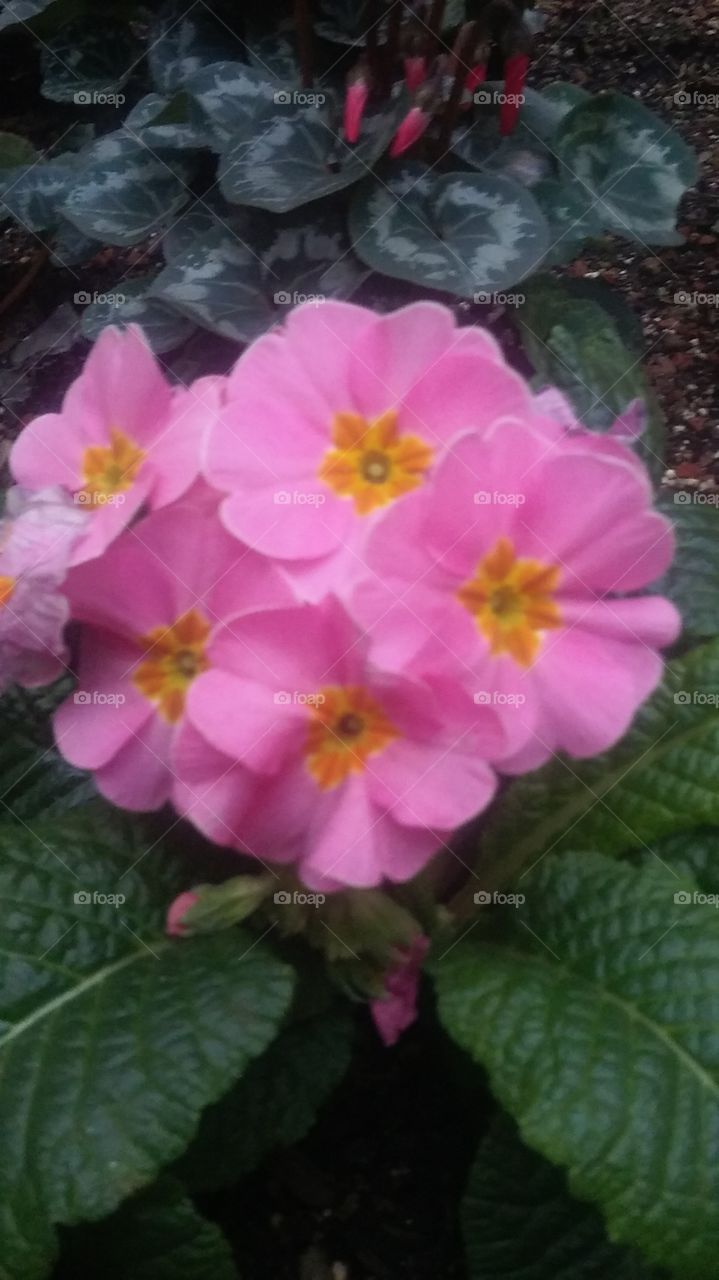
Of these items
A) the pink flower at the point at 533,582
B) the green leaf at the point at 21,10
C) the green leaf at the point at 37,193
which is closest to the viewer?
the pink flower at the point at 533,582

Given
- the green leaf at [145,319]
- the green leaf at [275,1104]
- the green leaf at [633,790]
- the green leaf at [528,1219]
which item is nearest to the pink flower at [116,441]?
the green leaf at [633,790]

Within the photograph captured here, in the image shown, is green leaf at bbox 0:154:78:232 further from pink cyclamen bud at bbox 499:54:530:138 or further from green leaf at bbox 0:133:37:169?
pink cyclamen bud at bbox 499:54:530:138

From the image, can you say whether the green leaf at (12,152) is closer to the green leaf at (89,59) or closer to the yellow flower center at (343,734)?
the green leaf at (89,59)

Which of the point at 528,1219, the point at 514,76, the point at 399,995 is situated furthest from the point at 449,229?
the point at 528,1219

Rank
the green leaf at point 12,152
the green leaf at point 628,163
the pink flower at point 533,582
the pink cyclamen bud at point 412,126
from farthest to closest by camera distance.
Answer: the green leaf at point 12,152 < the green leaf at point 628,163 < the pink cyclamen bud at point 412,126 < the pink flower at point 533,582

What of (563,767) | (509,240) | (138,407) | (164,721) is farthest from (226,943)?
(509,240)

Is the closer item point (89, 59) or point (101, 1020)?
point (101, 1020)

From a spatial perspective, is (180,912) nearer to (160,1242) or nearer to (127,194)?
(160,1242)
